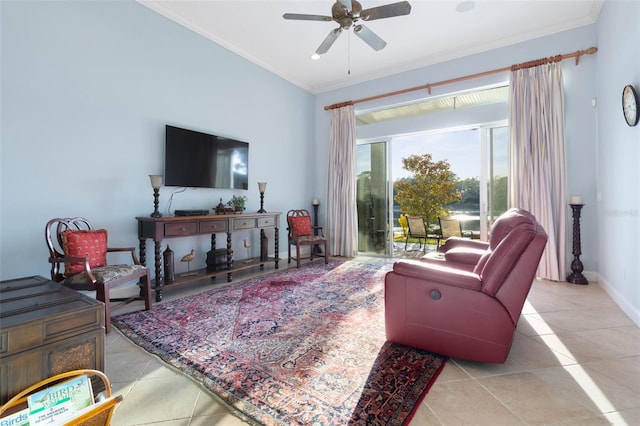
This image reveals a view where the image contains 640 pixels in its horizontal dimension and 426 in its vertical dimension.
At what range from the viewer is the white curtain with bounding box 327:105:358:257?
5.38 metres

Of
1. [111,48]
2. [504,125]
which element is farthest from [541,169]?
[111,48]

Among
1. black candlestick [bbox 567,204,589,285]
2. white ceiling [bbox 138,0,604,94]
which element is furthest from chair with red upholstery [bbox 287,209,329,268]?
black candlestick [bbox 567,204,589,285]

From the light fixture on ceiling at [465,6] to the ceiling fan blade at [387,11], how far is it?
4.26ft

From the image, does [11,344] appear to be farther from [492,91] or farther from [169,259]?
[492,91]

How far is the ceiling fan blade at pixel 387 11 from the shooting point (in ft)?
8.18

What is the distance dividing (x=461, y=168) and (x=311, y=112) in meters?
3.92

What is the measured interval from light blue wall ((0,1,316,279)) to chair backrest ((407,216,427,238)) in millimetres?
4054

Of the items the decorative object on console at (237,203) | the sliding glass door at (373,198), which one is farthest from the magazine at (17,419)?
the sliding glass door at (373,198)

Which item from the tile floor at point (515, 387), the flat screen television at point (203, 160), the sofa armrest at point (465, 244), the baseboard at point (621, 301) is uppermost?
the flat screen television at point (203, 160)

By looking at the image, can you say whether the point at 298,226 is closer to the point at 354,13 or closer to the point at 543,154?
the point at 354,13

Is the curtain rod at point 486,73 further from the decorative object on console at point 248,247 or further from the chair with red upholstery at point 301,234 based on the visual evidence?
the decorative object on console at point 248,247

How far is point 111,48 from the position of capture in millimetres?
2953

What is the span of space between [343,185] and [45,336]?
4655 millimetres

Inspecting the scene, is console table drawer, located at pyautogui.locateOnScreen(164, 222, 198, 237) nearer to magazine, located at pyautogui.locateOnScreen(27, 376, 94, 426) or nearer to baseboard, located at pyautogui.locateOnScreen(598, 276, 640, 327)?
magazine, located at pyautogui.locateOnScreen(27, 376, 94, 426)
